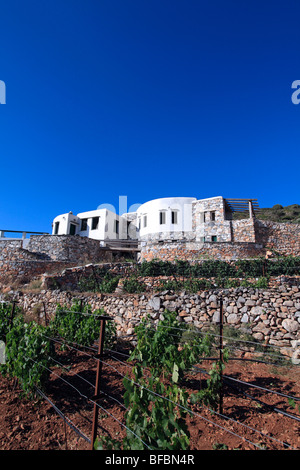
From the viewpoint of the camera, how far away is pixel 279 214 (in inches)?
1444

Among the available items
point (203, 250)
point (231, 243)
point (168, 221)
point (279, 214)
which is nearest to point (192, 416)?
point (203, 250)

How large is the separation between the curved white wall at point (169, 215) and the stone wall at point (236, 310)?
13.6m

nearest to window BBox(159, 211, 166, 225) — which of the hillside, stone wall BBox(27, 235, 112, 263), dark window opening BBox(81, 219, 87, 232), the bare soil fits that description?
stone wall BBox(27, 235, 112, 263)

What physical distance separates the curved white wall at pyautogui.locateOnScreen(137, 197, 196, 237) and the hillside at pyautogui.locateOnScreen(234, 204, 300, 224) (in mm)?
14852

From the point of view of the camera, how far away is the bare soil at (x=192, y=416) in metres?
2.90

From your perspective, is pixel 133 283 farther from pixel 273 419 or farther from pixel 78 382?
pixel 273 419

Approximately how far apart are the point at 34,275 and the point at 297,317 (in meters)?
13.8

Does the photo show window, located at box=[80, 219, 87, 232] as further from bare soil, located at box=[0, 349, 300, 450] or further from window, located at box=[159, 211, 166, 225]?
bare soil, located at box=[0, 349, 300, 450]

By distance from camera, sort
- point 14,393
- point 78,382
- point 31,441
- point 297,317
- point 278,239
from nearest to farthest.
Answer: point 31,441 < point 14,393 < point 78,382 < point 297,317 < point 278,239

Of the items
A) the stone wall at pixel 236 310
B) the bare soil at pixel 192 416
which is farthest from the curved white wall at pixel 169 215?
the bare soil at pixel 192 416

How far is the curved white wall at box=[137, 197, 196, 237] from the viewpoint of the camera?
21500mm

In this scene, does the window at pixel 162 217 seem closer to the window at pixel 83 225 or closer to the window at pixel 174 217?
the window at pixel 174 217
